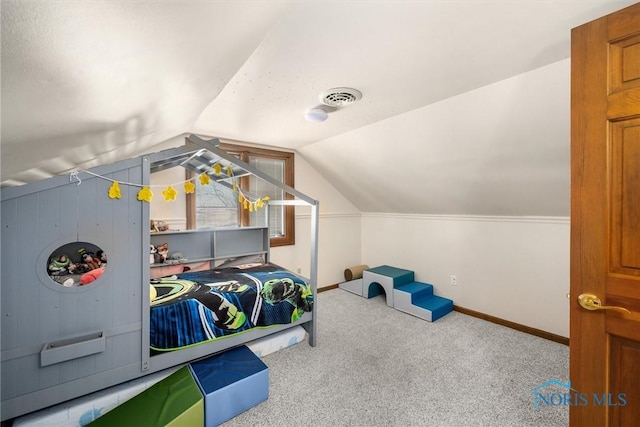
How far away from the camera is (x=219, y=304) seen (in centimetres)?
187

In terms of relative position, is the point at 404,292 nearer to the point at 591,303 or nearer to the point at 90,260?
the point at 591,303

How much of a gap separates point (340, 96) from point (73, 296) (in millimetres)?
1992

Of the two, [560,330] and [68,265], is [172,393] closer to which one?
[68,265]

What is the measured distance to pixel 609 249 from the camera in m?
1.01

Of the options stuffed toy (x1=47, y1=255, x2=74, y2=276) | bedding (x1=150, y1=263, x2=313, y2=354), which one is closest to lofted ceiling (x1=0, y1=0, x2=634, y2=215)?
stuffed toy (x1=47, y1=255, x2=74, y2=276)

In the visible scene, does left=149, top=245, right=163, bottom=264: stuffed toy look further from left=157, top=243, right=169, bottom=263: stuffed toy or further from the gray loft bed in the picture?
the gray loft bed

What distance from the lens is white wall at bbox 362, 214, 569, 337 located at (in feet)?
8.13

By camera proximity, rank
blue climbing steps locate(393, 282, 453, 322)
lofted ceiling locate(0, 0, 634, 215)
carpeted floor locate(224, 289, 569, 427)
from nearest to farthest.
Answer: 1. lofted ceiling locate(0, 0, 634, 215)
2. carpeted floor locate(224, 289, 569, 427)
3. blue climbing steps locate(393, 282, 453, 322)

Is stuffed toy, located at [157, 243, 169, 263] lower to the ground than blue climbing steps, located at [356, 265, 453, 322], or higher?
higher

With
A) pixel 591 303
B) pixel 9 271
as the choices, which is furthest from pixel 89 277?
pixel 591 303

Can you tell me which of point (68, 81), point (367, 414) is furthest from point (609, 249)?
point (68, 81)

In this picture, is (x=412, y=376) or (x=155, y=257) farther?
(x=155, y=257)

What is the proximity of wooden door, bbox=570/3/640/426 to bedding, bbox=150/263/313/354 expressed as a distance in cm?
175

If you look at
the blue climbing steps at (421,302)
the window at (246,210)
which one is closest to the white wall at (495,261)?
the blue climbing steps at (421,302)
